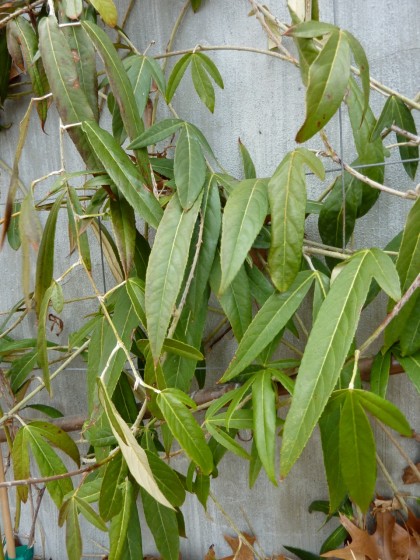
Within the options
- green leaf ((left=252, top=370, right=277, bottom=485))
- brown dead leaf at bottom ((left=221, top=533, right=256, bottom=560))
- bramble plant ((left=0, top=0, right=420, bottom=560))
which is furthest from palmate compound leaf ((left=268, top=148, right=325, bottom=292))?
brown dead leaf at bottom ((left=221, top=533, right=256, bottom=560))

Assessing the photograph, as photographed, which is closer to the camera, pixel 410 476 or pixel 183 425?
pixel 183 425

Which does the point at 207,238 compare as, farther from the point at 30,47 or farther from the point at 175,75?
the point at 30,47

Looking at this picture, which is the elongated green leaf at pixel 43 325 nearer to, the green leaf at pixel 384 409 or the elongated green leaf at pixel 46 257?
the elongated green leaf at pixel 46 257

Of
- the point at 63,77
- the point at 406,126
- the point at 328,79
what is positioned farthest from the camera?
the point at 406,126

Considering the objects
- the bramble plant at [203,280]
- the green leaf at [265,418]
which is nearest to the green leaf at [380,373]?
the bramble plant at [203,280]

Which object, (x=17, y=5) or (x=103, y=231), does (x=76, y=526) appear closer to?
(x=103, y=231)

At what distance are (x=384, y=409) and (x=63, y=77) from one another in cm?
47

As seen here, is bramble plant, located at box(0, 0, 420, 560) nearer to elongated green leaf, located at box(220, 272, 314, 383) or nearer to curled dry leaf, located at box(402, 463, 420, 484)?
elongated green leaf, located at box(220, 272, 314, 383)

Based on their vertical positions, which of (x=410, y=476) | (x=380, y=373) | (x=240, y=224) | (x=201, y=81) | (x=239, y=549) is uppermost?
(x=201, y=81)

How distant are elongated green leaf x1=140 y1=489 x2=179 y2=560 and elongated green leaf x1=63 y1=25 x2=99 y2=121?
18.5 inches

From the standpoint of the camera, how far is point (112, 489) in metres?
0.56

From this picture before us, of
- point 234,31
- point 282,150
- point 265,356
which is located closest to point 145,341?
point 265,356

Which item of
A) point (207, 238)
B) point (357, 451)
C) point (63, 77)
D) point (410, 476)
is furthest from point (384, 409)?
point (63, 77)

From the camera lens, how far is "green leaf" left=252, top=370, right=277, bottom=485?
53 cm
